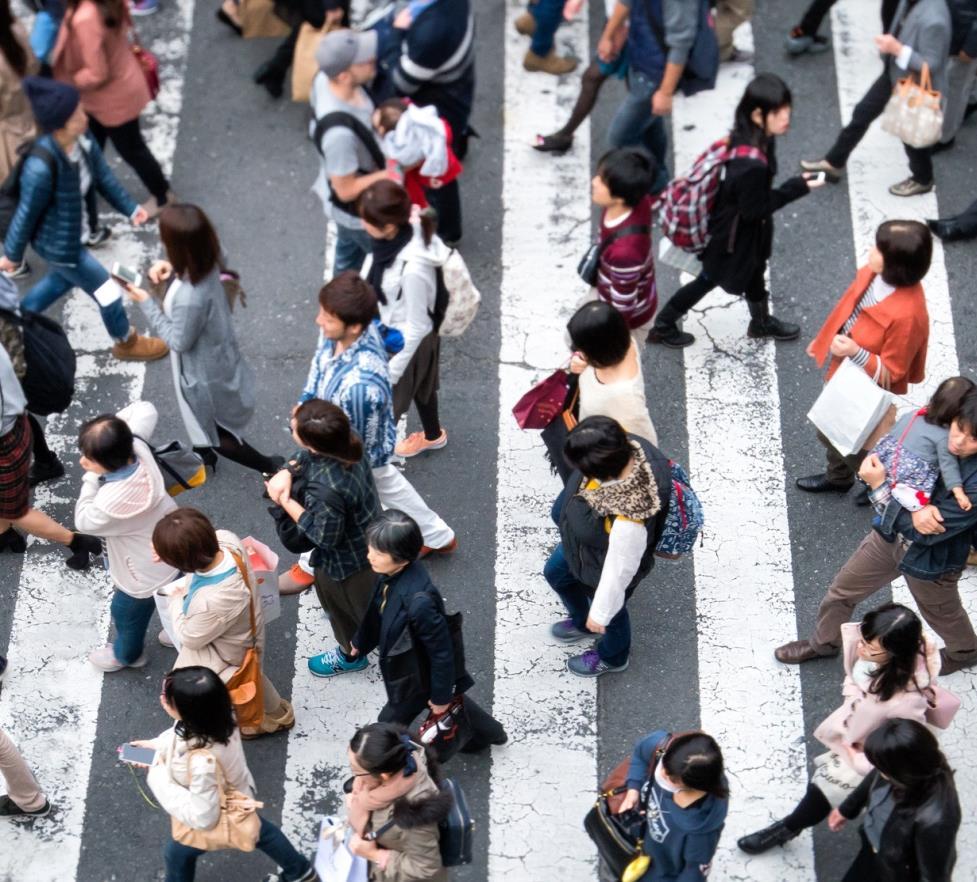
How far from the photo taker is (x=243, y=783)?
18.6 feet

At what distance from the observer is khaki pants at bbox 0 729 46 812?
6.02 meters

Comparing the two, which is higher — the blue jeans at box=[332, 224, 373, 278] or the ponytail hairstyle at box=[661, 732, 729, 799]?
the ponytail hairstyle at box=[661, 732, 729, 799]

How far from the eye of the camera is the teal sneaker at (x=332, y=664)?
6.90 meters

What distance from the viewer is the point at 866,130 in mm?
9188

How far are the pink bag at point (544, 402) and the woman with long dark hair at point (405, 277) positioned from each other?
71cm

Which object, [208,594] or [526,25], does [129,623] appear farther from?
[526,25]

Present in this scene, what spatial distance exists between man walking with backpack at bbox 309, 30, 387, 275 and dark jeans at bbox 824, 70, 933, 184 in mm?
3220

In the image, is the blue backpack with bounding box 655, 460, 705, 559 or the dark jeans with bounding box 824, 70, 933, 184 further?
the dark jeans with bounding box 824, 70, 933, 184

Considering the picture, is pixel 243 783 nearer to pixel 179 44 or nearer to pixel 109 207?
pixel 109 207

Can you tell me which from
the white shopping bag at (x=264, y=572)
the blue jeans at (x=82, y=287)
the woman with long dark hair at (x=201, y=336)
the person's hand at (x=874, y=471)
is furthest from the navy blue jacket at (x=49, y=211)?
the person's hand at (x=874, y=471)

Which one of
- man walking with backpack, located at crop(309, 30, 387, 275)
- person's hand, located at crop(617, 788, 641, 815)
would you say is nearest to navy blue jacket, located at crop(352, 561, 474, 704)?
person's hand, located at crop(617, 788, 641, 815)

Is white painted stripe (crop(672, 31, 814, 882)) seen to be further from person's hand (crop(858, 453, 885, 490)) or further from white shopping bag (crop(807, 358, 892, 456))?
person's hand (crop(858, 453, 885, 490))

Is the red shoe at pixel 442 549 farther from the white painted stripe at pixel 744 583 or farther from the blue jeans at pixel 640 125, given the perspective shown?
the blue jeans at pixel 640 125

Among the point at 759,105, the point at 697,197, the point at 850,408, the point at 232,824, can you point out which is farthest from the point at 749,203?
the point at 232,824
